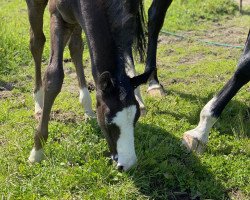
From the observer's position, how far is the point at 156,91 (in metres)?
5.21

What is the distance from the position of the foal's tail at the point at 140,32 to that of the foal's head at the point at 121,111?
7.23 feet

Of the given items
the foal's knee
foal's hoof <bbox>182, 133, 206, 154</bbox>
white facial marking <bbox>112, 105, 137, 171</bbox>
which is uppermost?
white facial marking <bbox>112, 105, 137, 171</bbox>

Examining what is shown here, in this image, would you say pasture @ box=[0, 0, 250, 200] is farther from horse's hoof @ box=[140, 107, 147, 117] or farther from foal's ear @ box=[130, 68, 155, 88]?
foal's ear @ box=[130, 68, 155, 88]

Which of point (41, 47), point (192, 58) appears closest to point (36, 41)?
point (41, 47)

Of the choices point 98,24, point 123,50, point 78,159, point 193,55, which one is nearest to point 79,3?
point 98,24

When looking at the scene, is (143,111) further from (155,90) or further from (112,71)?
(112,71)

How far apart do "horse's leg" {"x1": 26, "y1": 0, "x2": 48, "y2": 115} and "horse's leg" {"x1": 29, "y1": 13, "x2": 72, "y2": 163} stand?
0.81 meters

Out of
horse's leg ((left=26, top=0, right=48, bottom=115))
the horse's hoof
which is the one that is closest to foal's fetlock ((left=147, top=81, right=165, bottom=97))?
the horse's hoof

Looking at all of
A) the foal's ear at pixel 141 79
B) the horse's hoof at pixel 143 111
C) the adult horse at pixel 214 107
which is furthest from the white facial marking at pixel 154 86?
the foal's ear at pixel 141 79

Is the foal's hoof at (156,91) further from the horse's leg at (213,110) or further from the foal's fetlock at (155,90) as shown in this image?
the horse's leg at (213,110)

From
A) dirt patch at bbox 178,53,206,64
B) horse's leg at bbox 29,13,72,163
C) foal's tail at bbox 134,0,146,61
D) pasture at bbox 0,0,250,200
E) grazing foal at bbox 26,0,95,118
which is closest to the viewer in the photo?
pasture at bbox 0,0,250,200

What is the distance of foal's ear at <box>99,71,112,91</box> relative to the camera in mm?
2912

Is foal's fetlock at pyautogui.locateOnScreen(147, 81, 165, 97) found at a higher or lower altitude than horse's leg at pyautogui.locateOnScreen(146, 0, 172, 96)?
lower

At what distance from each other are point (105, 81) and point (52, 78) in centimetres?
75
